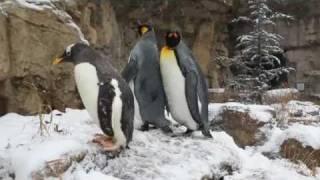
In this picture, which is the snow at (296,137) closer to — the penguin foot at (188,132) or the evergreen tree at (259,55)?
the penguin foot at (188,132)

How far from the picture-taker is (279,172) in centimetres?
464

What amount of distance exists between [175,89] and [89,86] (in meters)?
1.05

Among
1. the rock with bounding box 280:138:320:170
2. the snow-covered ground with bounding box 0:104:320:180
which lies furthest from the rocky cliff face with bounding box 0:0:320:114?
the rock with bounding box 280:138:320:170

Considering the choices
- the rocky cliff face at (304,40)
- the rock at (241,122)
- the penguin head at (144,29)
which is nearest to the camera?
the penguin head at (144,29)

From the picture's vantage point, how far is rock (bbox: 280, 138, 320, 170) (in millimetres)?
5844

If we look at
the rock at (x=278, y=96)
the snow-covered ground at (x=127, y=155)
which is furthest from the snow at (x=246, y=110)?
the rock at (x=278, y=96)

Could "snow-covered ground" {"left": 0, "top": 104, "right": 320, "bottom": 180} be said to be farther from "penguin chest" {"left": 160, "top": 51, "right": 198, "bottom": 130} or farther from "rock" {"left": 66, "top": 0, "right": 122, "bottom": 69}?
"rock" {"left": 66, "top": 0, "right": 122, "bottom": 69}

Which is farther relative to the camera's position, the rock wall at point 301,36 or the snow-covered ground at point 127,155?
the rock wall at point 301,36

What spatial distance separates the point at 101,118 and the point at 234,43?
10169mm

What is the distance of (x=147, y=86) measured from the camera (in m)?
4.59

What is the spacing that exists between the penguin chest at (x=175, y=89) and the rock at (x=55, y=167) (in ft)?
4.01

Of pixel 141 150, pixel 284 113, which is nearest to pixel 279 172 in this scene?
pixel 141 150

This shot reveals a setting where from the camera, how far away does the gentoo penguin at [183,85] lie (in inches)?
177

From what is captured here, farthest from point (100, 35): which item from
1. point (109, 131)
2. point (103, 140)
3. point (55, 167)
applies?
point (55, 167)
